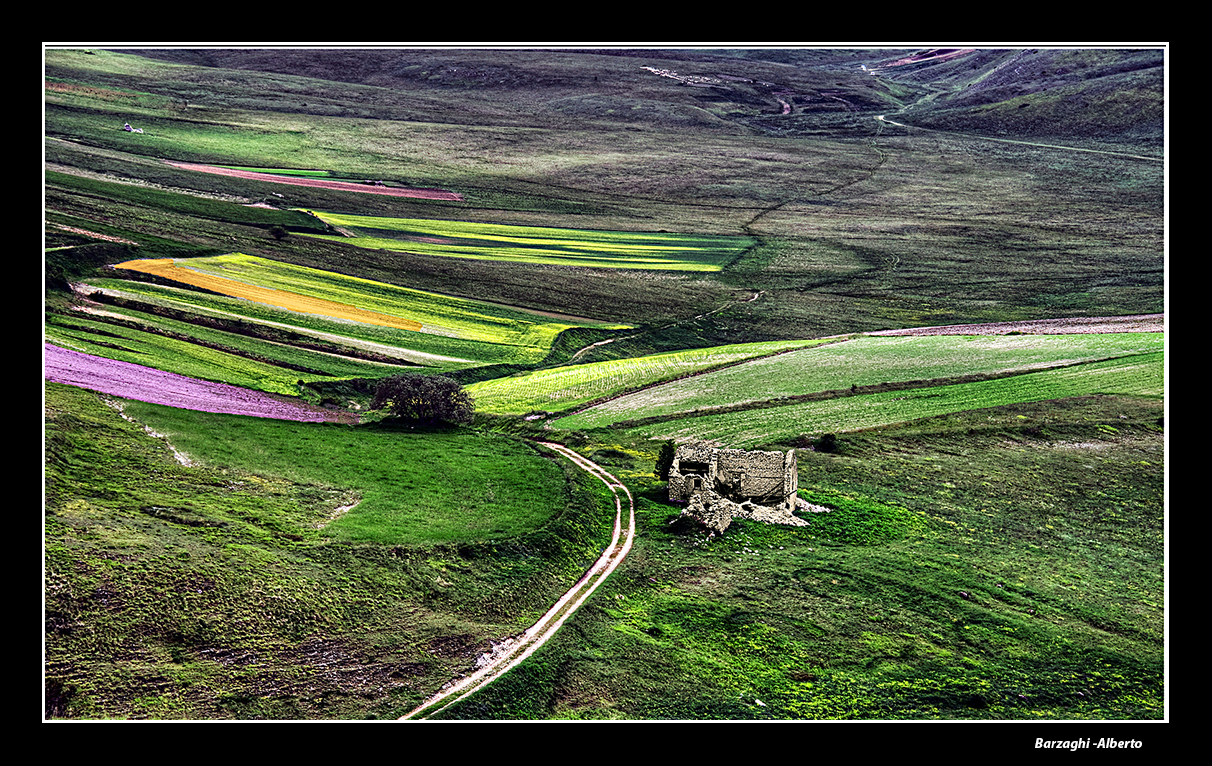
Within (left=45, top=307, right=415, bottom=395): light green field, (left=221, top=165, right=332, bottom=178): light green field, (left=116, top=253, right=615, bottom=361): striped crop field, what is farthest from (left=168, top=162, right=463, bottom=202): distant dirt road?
(left=45, top=307, right=415, bottom=395): light green field

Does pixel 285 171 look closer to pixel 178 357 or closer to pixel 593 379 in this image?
pixel 593 379

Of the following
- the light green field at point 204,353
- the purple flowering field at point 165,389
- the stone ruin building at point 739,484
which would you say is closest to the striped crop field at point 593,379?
the light green field at point 204,353

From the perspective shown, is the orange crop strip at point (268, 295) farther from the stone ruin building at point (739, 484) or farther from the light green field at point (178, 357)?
the stone ruin building at point (739, 484)

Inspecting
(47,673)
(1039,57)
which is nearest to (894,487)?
(47,673)

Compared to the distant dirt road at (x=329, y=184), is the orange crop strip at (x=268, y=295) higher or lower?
lower

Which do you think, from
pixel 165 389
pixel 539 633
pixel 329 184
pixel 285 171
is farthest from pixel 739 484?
pixel 285 171

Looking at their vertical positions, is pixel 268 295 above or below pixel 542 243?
below

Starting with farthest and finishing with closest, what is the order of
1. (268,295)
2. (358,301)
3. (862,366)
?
(358,301), (268,295), (862,366)

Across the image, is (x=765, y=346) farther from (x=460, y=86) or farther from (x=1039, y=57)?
(x=1039, y=57)
